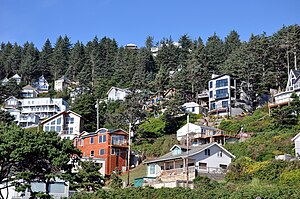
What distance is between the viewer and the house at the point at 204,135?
57844mm

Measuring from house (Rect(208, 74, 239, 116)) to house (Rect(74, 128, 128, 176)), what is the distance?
2084 centimetres

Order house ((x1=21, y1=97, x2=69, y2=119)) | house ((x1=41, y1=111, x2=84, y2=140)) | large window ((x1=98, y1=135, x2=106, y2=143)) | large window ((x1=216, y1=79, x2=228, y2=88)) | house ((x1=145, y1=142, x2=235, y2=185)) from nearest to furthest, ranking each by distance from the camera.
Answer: house ((x1=145, y1=142, x2=235, y2=185)) → large window ((x1=98, y1=135, x2=106, y2=143)) → house ((x1=41, y1=111, x2=84, y2=140)) → large window ((x1=216, y1=79, x2=228, y2=88)) → house ((x1=21, y1=97, x2=69, y2=119))

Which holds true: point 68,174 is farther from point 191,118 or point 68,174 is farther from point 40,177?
point 191,118

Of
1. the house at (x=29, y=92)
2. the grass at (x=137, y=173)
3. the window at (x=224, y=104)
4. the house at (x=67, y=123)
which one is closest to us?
the grass at (x=137, y=173)

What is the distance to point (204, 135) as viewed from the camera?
59281mm

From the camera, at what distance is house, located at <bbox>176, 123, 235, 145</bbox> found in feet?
190

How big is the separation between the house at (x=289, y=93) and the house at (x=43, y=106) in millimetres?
47479

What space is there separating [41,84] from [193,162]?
77.3 meters

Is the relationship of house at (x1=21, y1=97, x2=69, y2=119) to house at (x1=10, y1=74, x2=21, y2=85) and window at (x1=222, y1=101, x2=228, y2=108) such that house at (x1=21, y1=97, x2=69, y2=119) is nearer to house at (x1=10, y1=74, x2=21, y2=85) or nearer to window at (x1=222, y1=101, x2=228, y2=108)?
house at (x1=10, y1=74, x2=21, y2=85)

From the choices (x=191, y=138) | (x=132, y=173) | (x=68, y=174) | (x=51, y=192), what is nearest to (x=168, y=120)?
(x=191, y=138)

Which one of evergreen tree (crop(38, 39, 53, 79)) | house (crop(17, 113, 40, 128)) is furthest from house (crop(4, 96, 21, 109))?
evergreen tree (crop(38, 39, 53, 79))

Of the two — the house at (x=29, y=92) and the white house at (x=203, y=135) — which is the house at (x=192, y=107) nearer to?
the white house at (x=203, y=135)

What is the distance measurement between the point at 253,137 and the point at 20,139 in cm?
2957

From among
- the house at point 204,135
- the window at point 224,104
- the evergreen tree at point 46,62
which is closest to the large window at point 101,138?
the house at point 204,135
